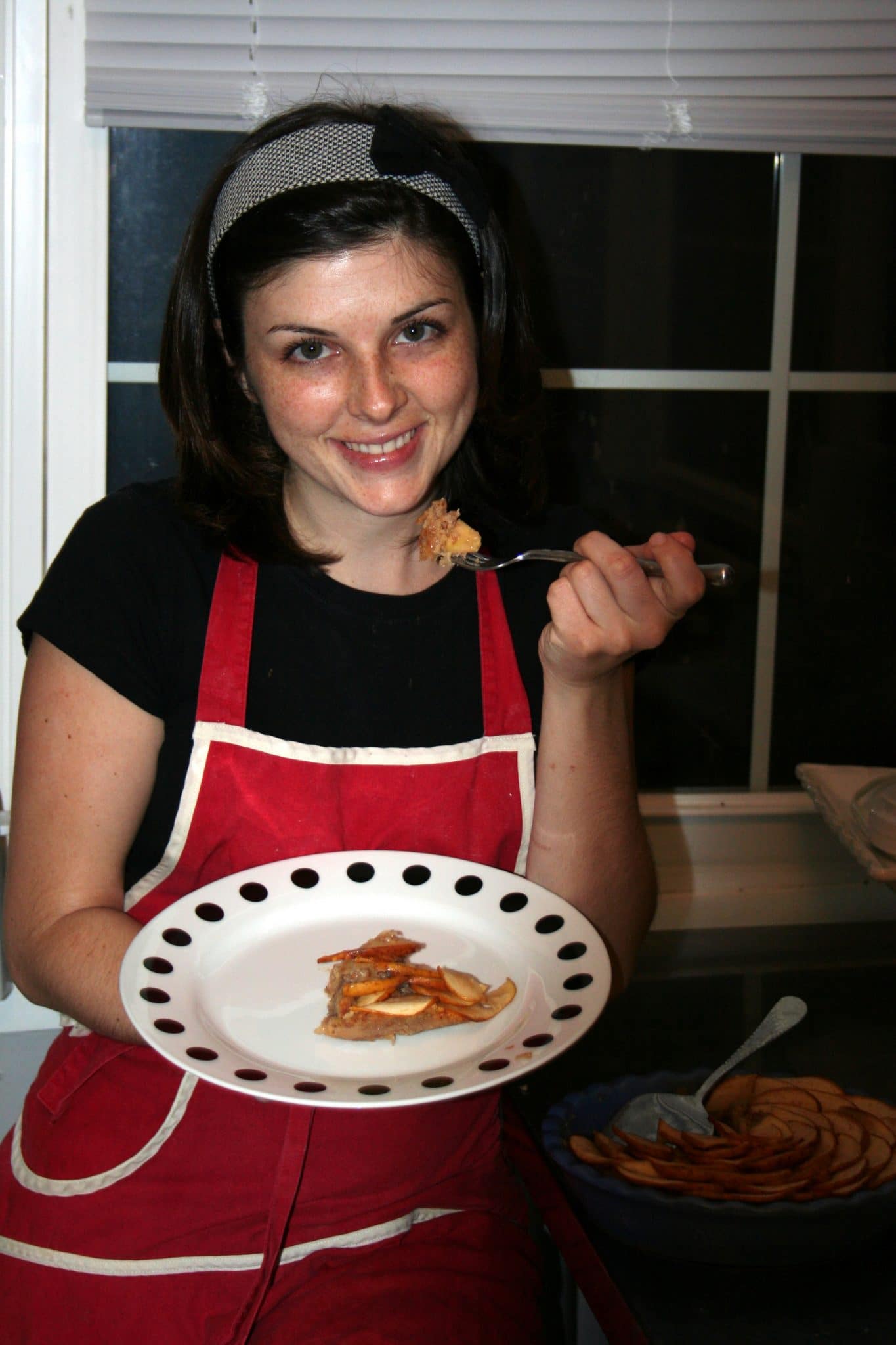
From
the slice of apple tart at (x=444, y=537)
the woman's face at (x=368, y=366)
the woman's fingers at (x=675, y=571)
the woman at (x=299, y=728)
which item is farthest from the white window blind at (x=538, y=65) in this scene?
the woman's fingers at (x=675, y=571)

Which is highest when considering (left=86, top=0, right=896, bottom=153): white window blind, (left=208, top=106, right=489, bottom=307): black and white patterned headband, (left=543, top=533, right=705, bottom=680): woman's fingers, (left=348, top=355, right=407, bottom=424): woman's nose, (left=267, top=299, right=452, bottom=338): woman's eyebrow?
(left=86, top=0, right=896, bottom=153): white window blind

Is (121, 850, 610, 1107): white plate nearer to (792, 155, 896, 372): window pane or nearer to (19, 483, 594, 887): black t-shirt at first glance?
(19, 483, 594, 887): black t-shirt

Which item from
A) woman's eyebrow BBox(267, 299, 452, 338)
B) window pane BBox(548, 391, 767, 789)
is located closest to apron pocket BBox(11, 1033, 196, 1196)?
woman's eyebrow BBox(267, 299, 452, 338)

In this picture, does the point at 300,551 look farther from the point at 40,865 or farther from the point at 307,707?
the point at 40,865

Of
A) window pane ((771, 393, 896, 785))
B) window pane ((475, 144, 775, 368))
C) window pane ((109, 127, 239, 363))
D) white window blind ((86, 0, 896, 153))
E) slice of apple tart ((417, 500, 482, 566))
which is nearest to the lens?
slice of apple tart ((417, 500, 482, 566))

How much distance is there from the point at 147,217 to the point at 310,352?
0.67 metres

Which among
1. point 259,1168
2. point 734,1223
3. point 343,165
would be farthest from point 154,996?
point 343,165

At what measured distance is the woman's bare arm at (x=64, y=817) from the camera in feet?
3.78

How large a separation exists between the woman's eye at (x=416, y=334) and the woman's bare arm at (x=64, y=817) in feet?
1.54

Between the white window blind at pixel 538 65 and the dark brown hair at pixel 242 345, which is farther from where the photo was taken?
the white window blind at pixel 538 65

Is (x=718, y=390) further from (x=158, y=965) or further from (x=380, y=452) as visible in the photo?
(x=158, y=965)

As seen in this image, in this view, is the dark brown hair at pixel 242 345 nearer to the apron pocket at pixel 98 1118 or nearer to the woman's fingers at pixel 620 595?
the woman's fingers at pixel 620 595

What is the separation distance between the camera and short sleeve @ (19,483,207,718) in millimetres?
1209

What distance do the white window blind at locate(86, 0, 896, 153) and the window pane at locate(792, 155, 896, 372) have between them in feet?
0.39
